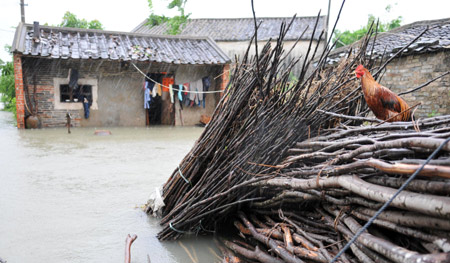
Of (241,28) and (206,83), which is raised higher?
(241,28)

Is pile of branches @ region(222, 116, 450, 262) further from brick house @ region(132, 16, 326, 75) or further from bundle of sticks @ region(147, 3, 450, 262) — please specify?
brick house @ region(132, 16, 326, 75)

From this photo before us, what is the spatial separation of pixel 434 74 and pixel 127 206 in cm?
708

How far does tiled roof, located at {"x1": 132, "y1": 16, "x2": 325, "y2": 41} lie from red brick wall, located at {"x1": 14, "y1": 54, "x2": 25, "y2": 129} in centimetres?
1035

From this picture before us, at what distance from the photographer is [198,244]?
3100 millimetres

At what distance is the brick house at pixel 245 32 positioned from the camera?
60.3 feet

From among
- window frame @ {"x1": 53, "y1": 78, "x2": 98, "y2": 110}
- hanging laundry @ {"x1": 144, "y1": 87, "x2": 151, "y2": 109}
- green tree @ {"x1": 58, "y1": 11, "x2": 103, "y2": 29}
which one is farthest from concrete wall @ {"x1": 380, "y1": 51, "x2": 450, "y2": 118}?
green tree @ {"x1": 58, "y1": 11, "x2": 103, "y2": 29}

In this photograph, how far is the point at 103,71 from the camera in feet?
36.7

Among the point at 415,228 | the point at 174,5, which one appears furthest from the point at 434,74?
the point at 174,5

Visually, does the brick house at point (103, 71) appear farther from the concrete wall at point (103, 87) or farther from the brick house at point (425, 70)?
the brick house at point (425, 70)

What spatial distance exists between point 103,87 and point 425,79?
924 cm

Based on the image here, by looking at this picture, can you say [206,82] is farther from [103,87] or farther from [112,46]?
[103,87]

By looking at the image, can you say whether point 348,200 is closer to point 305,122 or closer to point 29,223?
point 305,122

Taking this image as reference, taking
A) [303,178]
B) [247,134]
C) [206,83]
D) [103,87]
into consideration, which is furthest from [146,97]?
[303,178]

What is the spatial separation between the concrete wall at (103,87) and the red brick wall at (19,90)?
329mm
